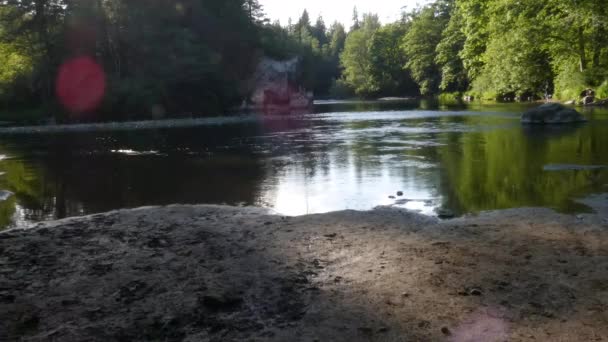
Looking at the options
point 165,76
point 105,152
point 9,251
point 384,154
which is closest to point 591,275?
point 9,251

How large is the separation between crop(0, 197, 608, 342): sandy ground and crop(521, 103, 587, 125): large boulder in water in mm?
23105

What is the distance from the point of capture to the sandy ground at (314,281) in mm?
5027

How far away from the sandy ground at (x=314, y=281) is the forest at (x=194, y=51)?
39780mm

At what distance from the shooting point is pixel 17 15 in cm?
5406

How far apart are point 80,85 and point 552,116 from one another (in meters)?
45.7

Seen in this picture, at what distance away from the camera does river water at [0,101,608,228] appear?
12.0 meters

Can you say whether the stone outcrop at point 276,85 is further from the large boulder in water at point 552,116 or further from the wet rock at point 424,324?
the wet rock at point 424,324

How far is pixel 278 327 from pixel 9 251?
4.90 m

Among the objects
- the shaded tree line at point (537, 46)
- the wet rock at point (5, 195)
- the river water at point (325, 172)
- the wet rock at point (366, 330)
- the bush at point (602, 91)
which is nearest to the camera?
the wet rock at point (366, 330)

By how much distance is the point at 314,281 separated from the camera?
634 cm

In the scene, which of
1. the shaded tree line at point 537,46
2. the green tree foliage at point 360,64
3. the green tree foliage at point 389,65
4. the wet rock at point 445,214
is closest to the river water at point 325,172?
the wet rock at point 445,214

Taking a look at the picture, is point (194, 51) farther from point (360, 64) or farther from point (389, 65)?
point (360, 64)

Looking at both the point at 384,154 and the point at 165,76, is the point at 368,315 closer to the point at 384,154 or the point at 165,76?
the point at 384,154

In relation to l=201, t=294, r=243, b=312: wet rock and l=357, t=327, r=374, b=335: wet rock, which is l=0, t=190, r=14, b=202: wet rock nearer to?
l=201, t=294, r=243, b=312: wet rock
